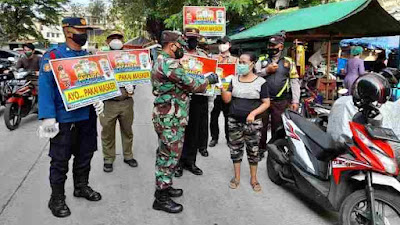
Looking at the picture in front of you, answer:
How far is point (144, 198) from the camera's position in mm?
3621

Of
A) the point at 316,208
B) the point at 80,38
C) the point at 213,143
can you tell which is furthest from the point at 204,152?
the point at 80,38

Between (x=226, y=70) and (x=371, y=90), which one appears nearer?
(x=371, y=90)

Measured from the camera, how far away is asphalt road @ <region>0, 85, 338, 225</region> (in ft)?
10.4

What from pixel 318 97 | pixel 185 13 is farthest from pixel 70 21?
pixel 318 97

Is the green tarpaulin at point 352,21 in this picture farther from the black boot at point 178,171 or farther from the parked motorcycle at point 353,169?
the black boot at point 178,171

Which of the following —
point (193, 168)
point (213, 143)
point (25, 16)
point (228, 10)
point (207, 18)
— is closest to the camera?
point (193, 168)

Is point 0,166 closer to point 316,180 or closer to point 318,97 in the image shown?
point 316,180

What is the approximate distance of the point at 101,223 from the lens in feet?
10.1

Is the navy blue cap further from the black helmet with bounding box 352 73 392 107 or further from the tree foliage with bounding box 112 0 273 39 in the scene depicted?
the tree foliage with bounding box 112 0 273 39

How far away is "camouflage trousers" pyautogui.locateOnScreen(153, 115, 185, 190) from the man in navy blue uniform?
626mm

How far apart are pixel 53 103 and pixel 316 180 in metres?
2.44

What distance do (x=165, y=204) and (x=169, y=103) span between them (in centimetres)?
97

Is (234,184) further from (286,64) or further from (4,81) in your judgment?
(4,81)

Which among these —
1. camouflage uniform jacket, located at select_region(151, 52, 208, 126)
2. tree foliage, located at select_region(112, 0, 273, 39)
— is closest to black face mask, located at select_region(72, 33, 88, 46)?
camouflage uniform jacket, located at select_region(151, 52, 208, 126)
